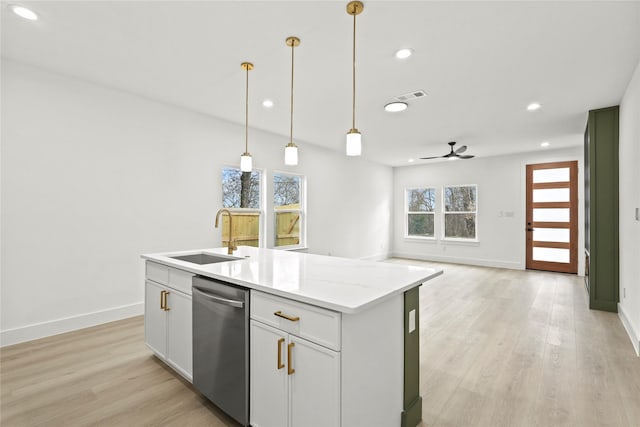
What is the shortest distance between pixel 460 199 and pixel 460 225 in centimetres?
66

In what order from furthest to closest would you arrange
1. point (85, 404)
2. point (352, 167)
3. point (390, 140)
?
point (352, 167) < point (390, 140) < point (85, 404)

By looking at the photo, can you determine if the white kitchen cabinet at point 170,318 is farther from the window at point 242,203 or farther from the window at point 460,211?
the window at point 460,211

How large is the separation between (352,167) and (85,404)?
6106 millimetres

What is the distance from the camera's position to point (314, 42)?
8.16 ft

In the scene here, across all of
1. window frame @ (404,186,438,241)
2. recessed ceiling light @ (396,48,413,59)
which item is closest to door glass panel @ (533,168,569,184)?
window frame @ (404,186,438,241)

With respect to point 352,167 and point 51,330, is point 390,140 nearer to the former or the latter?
point 352,167

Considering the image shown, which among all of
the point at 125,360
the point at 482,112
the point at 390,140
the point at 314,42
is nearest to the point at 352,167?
the point at 390,140

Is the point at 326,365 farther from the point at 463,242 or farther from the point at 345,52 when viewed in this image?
the point at 463,242

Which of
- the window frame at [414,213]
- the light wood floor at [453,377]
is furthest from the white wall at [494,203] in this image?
the light wood floor at [453,377]

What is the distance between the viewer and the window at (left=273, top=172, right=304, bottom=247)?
5418 millimetres

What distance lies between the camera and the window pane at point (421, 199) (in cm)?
810

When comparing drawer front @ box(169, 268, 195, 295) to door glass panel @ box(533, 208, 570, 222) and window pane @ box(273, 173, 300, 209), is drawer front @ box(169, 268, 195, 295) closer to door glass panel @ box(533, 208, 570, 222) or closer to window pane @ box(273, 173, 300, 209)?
window pane @ box(273, 173, 300, 209)

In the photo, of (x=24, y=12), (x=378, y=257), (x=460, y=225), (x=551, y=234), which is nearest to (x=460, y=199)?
(x=460, y=225)

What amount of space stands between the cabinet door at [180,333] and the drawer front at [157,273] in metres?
0.13
